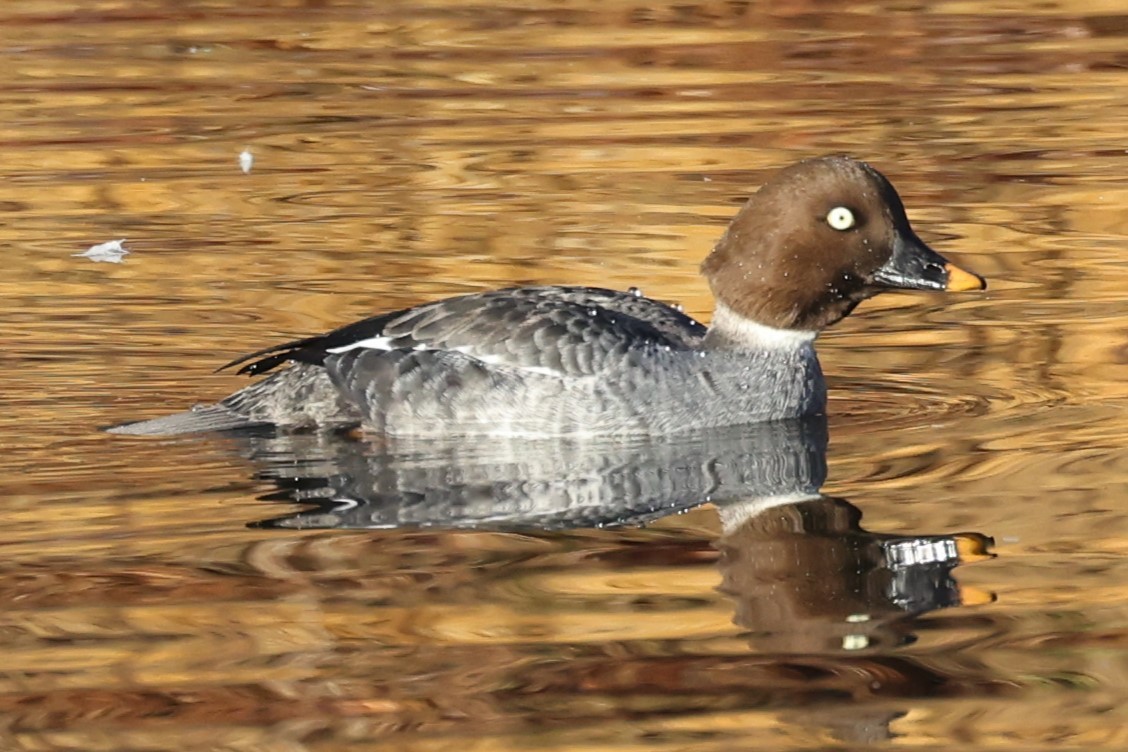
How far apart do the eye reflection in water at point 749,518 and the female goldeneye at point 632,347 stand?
0.12 m

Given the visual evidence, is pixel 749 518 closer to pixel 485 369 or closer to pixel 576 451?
pixel 576 451

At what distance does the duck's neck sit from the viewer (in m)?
7.98

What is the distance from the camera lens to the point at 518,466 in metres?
7.27

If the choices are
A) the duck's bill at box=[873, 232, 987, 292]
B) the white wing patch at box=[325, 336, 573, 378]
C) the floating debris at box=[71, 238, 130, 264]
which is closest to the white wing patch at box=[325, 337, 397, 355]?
the white wing patch at box=[325, 336, 573, 378]

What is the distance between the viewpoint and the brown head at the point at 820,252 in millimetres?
7672

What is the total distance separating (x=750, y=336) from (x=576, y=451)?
0.89 m

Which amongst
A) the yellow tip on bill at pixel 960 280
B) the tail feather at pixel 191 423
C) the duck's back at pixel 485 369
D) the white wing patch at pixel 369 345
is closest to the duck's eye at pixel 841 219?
the yellow tip on bill at pixel 960 280

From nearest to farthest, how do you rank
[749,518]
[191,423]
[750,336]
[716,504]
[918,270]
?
[749,518]
[716,504]
[918,270]
[191,423]
[750,336]

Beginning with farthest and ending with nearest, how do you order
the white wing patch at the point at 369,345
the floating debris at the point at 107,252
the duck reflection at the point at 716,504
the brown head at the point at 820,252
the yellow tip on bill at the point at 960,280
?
1. the floating debris at the point at 107,252
2. the white wing patch at the point at 369,345
3. the brown head at the point at 820,252
4. the yellow tip on bill at the point at 960,280
5. the duck reflection at the point at 716,504

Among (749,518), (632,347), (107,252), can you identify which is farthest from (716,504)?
(107,252)

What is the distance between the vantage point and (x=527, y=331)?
7.71 meters

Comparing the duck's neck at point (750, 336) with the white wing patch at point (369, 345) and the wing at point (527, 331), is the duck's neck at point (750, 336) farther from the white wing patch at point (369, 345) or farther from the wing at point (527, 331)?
the white wing patch at point (369, 345)

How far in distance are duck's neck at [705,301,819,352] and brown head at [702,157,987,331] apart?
0.03m

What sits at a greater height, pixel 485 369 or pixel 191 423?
pixel 485 369
